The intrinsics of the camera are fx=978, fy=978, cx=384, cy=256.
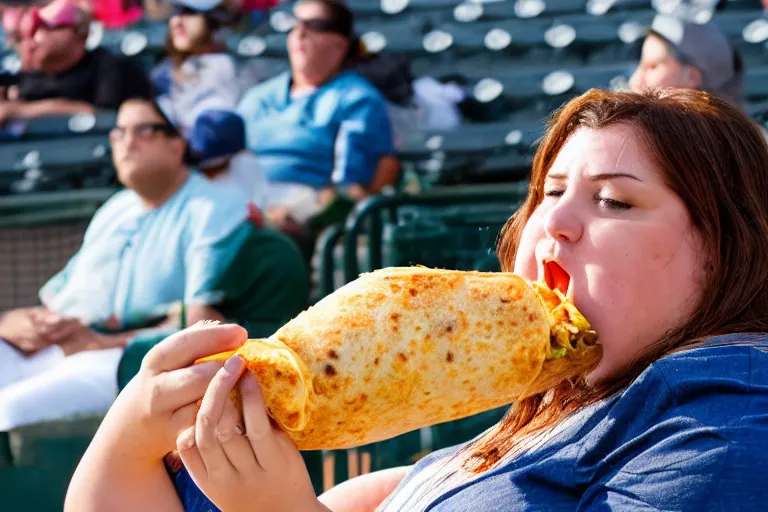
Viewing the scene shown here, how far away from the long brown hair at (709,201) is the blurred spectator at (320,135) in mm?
2560

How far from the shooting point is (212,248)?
407cm

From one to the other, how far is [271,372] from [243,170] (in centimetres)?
298

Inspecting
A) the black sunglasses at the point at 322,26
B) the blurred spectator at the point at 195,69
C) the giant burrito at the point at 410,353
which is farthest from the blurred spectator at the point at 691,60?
the giant burrito at the point at 410,353

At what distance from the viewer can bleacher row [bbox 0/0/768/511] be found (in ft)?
12.8

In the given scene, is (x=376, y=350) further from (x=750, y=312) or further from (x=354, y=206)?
(x=354, y=206)

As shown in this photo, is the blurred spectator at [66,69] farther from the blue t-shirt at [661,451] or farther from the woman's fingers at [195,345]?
the blue t-shirt at [661,451]

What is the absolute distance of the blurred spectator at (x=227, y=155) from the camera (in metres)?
4.17

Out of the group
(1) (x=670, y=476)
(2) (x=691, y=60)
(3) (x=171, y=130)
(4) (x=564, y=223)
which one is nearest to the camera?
(1) (x=670, y=476)

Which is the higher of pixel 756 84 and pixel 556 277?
pixel 756 84

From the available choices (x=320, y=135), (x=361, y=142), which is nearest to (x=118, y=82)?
(x=320, y=135)

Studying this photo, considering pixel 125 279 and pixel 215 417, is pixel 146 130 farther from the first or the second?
pixel 215 417

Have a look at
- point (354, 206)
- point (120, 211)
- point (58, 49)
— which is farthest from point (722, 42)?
point (58, 49)

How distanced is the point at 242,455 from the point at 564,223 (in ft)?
1.88

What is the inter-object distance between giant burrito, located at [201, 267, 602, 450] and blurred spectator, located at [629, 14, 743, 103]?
2.64 meters
